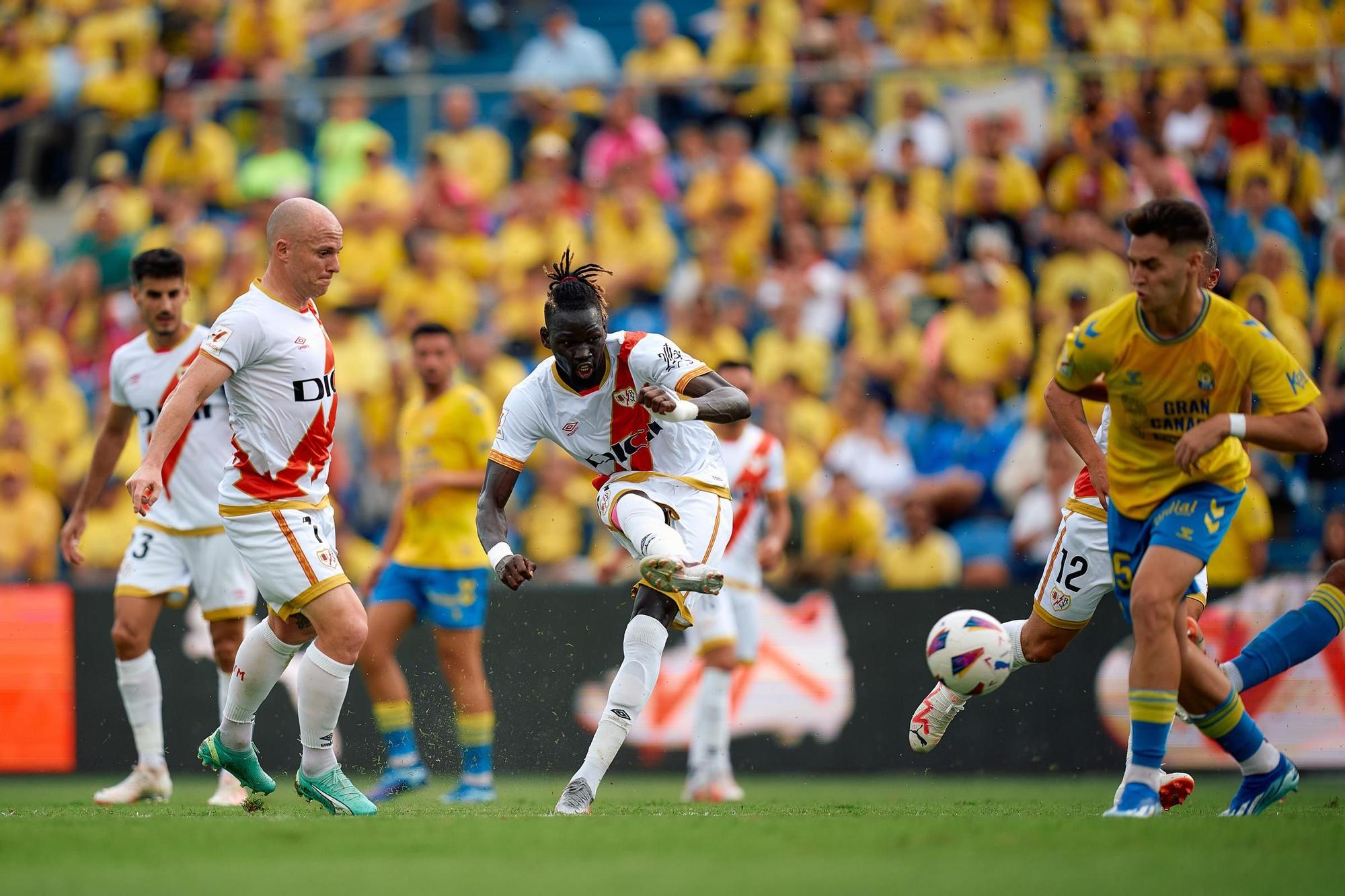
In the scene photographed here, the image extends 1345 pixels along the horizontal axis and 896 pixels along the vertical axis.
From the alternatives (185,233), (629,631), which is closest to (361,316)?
(185,233)

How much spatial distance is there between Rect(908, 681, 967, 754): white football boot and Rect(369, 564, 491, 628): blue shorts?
3050 mm

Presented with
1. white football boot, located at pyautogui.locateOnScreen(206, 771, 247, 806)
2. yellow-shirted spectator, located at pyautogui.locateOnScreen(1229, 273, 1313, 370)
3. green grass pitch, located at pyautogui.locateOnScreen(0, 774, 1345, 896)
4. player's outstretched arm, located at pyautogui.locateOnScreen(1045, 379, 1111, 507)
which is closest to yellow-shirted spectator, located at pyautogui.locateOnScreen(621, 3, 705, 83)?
yellow-shirted spectator, located at pyautogui.locateOnScreen(1229, 273, 1313, 370)

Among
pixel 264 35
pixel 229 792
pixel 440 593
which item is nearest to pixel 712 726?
pixel 440 593

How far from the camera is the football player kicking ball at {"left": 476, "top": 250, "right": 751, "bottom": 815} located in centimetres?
753

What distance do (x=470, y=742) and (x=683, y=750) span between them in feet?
10.3

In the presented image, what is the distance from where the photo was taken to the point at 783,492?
37.7 feet

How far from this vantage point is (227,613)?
9.38 meters

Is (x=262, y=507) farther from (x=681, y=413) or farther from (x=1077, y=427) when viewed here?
(x=1077, y=427)

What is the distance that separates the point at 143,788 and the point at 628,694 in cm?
342

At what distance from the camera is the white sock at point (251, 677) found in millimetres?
7906

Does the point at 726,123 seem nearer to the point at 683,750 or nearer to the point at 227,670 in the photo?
the point at 683,750

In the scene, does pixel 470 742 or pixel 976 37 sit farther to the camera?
pixel 976 37

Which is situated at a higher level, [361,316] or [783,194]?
[783,194]

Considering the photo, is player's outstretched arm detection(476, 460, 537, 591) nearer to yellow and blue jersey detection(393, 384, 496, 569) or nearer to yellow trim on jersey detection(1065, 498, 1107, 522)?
yellow and blue jersey detection(393, 384, 496, 569)
